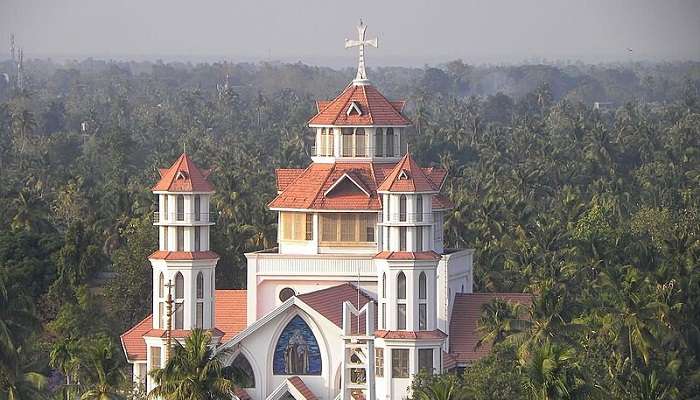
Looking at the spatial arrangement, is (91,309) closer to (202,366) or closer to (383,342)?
(383,342)

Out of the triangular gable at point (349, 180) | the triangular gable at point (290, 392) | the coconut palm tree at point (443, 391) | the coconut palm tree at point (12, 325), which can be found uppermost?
the triangular gable at point (349, 180)

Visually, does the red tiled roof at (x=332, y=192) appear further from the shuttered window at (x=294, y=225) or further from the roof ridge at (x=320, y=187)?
the shuttered window at (x=294, y=225)

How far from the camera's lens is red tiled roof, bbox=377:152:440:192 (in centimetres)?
7238

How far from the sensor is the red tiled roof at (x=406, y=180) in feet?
237

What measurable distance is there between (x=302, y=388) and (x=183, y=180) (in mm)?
7810

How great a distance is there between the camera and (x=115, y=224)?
10300 cm

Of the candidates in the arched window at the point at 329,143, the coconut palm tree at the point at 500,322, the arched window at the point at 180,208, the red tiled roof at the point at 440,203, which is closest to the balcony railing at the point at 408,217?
the coconut palm tree at the point at 500,322

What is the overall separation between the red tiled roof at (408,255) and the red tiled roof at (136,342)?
928 cm

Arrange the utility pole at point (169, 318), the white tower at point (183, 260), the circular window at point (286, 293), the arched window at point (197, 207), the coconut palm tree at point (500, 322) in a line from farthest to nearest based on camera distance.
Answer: the circular window at point (286, 293)
the arched window at point (197, 207)
the coconut palm tree at point (500, 322)
the white tower at point (183, 260)
the utility pole at point (169, 318)

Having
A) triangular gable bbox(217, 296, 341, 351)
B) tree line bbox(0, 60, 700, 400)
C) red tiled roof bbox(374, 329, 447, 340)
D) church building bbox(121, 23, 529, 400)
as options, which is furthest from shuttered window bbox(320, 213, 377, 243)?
red tiled roof bbox(374, 329, 447, 340)

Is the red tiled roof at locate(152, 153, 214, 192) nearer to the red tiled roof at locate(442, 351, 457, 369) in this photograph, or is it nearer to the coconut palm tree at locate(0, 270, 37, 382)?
the coconut palm tree at locate(0, 270, 37, 382)

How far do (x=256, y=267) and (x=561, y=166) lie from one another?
226 ft

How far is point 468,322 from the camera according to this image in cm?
7781

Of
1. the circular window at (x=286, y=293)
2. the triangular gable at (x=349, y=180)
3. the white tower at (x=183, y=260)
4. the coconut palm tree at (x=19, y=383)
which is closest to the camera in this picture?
the coconut palm tree at (x=19, y=383)
